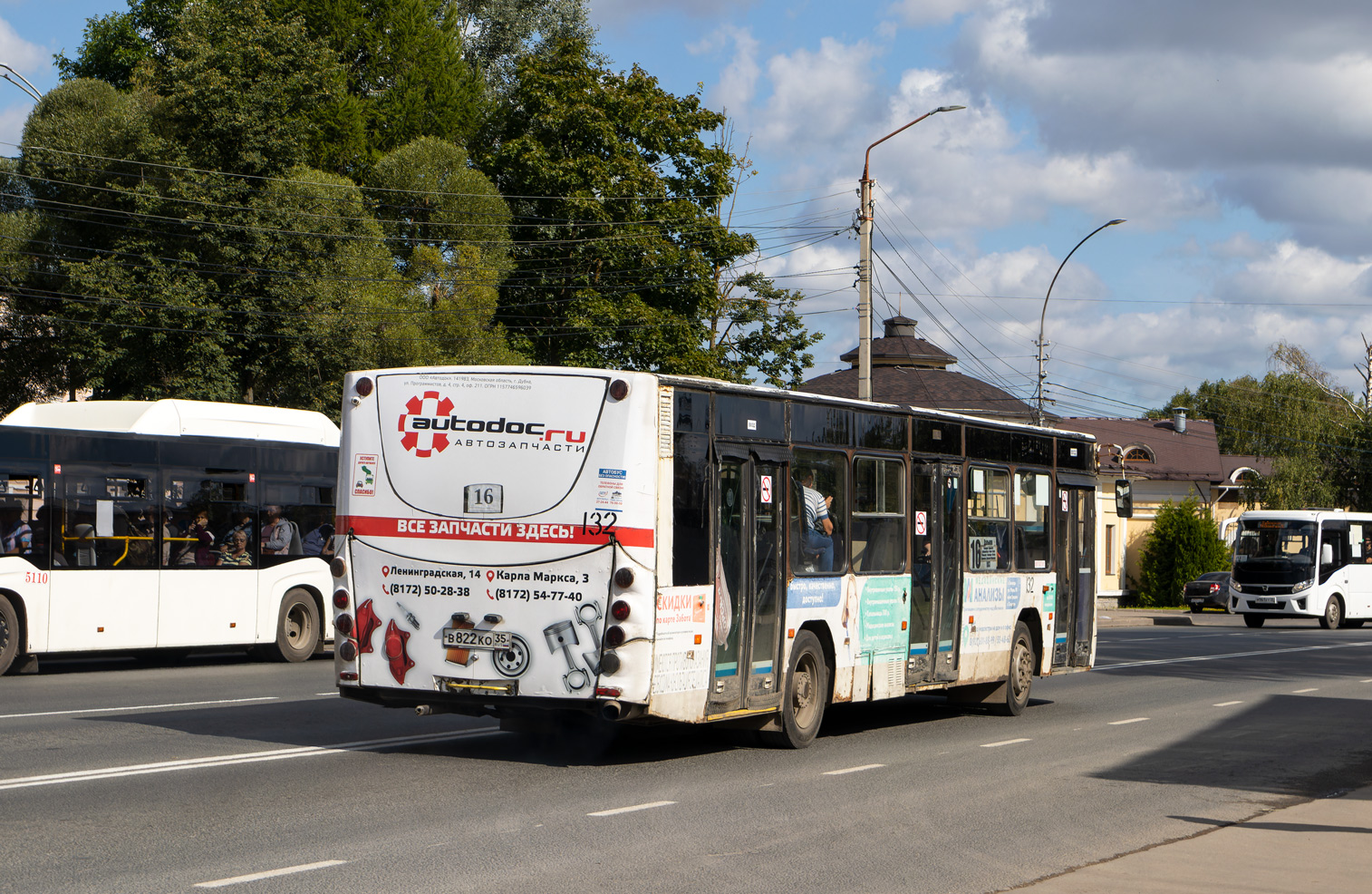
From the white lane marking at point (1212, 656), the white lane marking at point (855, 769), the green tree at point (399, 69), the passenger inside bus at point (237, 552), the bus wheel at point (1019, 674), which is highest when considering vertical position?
the green tree at point (399, 69)

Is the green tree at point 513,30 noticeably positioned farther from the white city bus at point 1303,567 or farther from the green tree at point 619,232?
the white city bus at point 1303,567

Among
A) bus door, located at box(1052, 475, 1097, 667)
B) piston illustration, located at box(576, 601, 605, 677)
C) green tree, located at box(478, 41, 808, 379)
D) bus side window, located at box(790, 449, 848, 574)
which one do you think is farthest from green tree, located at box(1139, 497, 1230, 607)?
piston illustration, located at box(576, 601, 605, 677)

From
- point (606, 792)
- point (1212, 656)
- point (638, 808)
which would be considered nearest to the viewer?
point (638, 808)

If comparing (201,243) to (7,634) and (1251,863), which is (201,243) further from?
(1251,863)

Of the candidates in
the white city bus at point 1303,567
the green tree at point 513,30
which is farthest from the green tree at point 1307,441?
the green tree at point 513,30

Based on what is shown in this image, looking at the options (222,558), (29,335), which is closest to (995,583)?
(222,558)

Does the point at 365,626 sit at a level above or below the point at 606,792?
above

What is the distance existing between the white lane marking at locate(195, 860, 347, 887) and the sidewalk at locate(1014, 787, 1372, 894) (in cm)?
336

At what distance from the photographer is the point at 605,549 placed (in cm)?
1055

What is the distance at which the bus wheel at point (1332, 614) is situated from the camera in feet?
135

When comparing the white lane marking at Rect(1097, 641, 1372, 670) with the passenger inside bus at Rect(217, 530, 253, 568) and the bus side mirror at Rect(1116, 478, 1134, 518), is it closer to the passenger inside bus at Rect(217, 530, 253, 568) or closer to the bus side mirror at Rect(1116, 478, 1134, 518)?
the bus side mirror at Rect(1116, 478, 1134, 518)

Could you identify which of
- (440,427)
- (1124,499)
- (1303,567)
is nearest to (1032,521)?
(1124,499)

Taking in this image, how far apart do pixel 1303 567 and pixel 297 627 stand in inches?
1140

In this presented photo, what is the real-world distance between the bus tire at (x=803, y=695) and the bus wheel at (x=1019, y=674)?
3670mm
